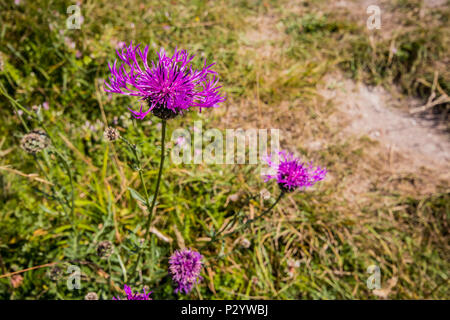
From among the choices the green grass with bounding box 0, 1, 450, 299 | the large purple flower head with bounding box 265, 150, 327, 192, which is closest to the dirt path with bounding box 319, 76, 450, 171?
the green grass with bounding box 0, 1, 450, 299

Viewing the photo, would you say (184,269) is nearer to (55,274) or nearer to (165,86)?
(55,274)

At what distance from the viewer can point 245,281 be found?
7.07ft

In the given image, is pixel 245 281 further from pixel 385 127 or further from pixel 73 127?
pixel 385 127

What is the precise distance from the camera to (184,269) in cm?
162

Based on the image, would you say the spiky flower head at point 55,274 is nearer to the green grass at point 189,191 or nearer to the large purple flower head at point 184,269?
the green grass at point 189,191

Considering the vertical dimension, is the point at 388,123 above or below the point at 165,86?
above

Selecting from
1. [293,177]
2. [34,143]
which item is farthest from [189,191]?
[34,143]

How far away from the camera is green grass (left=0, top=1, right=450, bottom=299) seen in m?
1.94

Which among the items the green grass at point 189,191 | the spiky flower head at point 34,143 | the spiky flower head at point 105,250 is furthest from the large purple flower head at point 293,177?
the spiky flower head at point 34,143

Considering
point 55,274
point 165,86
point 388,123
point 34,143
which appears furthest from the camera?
point 388,123

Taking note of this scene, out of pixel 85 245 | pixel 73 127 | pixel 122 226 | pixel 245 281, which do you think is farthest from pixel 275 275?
pixel 73 127

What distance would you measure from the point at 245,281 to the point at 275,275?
26 cm

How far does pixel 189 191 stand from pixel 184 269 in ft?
2.69

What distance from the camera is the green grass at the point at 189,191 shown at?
194 cm
